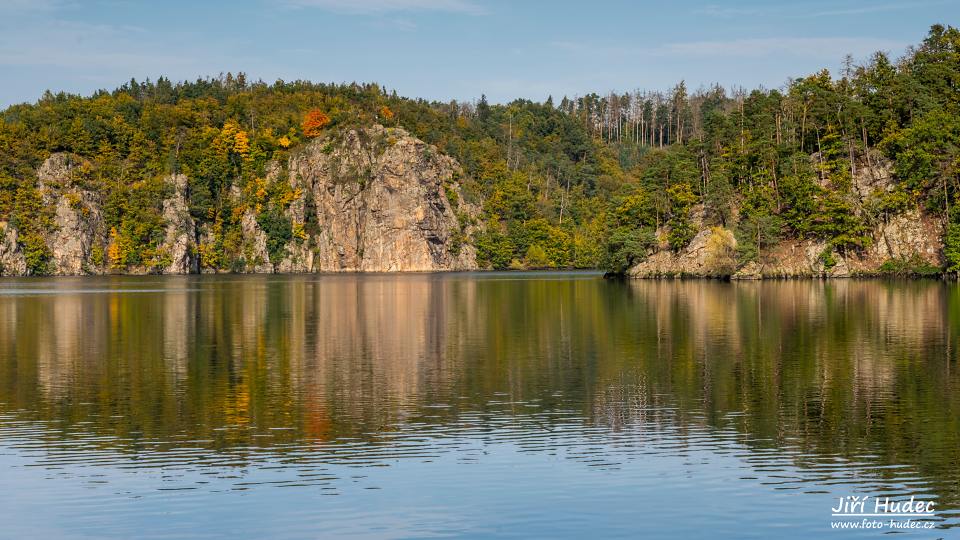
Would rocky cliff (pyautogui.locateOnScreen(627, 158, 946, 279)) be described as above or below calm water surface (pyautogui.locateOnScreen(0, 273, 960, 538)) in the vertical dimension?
above

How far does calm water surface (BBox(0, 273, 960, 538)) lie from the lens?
2467 cm

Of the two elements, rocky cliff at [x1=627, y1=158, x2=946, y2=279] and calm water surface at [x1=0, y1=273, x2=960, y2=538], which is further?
rocky cliff at [x1=627, y1=158, x2=946, y2=279]

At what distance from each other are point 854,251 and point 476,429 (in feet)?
423

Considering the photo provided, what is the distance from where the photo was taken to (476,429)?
35.1m

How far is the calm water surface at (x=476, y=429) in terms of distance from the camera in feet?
80.9

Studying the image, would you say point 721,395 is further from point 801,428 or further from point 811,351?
point 811,351

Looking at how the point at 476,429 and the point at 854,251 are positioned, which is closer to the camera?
the point at 476,429

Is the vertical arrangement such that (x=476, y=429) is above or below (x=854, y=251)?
below

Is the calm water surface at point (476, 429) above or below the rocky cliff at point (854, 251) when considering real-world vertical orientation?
below

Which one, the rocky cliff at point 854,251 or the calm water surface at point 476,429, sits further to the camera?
the rocky cliff at point 854,251

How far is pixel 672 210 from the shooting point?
549 feet

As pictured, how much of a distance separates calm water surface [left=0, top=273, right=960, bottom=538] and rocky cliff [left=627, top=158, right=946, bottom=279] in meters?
77.7

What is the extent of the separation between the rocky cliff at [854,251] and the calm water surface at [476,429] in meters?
77.7

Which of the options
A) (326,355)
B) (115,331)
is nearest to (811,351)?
(326,355)
